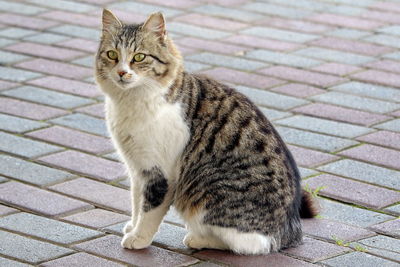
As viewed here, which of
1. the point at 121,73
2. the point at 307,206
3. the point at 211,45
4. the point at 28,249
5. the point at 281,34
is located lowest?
the point at 28,249

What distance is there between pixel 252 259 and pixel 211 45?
3.45 metres

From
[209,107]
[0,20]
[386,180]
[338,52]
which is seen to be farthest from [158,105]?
[0,20]

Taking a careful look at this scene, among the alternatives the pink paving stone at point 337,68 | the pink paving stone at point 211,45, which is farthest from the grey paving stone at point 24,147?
the pink paving stone at point 337,68

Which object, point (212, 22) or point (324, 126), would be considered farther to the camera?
point (212, 22)

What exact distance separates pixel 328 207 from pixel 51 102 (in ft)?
7.49

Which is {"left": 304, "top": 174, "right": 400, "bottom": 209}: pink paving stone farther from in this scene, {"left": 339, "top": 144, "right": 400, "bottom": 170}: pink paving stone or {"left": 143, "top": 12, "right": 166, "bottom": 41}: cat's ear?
{"left": 143, "top": 12, "right": 166, "bottom": 41}: cat's ear

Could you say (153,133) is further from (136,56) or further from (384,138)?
(384,138)

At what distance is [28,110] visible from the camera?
6.12 m

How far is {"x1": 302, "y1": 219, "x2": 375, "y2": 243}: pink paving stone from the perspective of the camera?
14.6ft

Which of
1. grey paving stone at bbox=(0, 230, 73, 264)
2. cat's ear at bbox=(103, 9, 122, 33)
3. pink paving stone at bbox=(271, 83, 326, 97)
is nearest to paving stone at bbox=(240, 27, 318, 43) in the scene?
pink paving stone at bbox=(271, 83, 326, 97)

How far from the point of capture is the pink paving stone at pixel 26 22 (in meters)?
7.87

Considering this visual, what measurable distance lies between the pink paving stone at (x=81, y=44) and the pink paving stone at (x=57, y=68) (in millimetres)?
371

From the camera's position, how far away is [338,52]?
7227 millimetres

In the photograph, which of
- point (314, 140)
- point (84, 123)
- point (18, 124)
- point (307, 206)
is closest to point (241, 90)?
point (314, 140)
